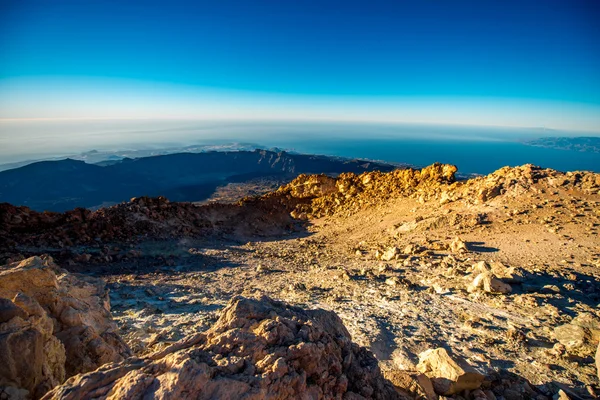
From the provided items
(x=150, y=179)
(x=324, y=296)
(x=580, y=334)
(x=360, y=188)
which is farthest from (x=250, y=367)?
(x=150, y=179)

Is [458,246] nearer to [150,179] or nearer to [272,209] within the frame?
[272,209]

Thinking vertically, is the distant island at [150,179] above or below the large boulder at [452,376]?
below

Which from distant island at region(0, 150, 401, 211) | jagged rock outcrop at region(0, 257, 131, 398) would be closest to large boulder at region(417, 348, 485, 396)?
jagged rock outcrop at region(0, 257, 131, 398)

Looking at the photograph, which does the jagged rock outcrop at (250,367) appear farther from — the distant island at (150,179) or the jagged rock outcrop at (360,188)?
the distant island at (150,179)

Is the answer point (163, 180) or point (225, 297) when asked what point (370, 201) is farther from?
point (163, 180)

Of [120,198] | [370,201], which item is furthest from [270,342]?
[120,198]

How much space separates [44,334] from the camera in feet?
11.1

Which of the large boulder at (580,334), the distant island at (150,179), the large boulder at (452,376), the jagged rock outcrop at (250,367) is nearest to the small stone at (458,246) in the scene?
the large boulder at (580,334)

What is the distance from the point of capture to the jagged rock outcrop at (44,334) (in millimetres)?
2834

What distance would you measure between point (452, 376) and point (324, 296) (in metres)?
4.83

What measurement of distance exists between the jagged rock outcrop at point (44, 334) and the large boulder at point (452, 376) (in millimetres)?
4606

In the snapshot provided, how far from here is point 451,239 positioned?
12719mm

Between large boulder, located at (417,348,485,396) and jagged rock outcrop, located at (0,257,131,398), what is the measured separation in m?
4.61

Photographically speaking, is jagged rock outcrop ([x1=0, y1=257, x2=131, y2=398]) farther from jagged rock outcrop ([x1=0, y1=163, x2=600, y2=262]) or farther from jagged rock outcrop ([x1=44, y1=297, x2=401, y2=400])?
jagged rock outcrop ([x1=0, y1=163, x2=600, y2=262])
